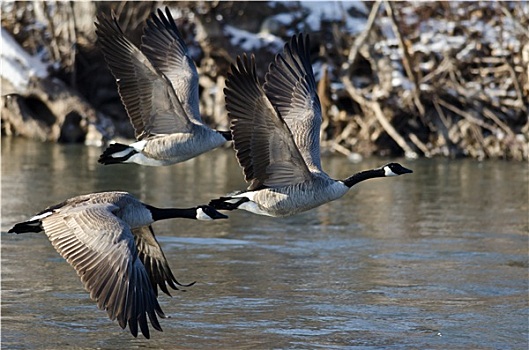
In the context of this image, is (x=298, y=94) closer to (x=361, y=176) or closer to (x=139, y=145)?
(x=361, y=176)

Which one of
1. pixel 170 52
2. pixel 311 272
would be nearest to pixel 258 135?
pixel 170 52

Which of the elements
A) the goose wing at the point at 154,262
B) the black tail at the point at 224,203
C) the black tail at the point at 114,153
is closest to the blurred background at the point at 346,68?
the black tail at the point at 114,153

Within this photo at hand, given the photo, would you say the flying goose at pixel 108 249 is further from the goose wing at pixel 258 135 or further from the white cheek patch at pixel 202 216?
the goose wing at pixel 258 135

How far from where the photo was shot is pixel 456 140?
22.2 metres

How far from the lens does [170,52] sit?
9992 mm

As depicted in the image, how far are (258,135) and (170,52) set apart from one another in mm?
2281

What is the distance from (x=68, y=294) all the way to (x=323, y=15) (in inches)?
672

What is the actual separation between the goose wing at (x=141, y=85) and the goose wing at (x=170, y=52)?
0.59 meters

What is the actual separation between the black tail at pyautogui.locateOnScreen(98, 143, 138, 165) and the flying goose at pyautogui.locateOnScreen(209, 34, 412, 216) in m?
1.00

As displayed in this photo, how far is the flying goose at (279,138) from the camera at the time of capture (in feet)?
25.9

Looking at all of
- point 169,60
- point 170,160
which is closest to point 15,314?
point 170,160

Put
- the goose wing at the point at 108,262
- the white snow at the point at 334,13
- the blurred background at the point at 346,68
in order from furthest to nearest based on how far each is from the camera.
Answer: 1. the white snow at the point at 334,13
2. the blurred background at the point at 346,68
3. the goose wing at the point at 108,262

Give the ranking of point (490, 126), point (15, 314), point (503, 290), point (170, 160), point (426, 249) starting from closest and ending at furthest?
1. point (15, 314)
2. point (170, 160)
3. point (503, 290)
4. point (426, 249)
5. point (490, 126)

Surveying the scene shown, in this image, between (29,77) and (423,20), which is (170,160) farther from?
(423,20)
